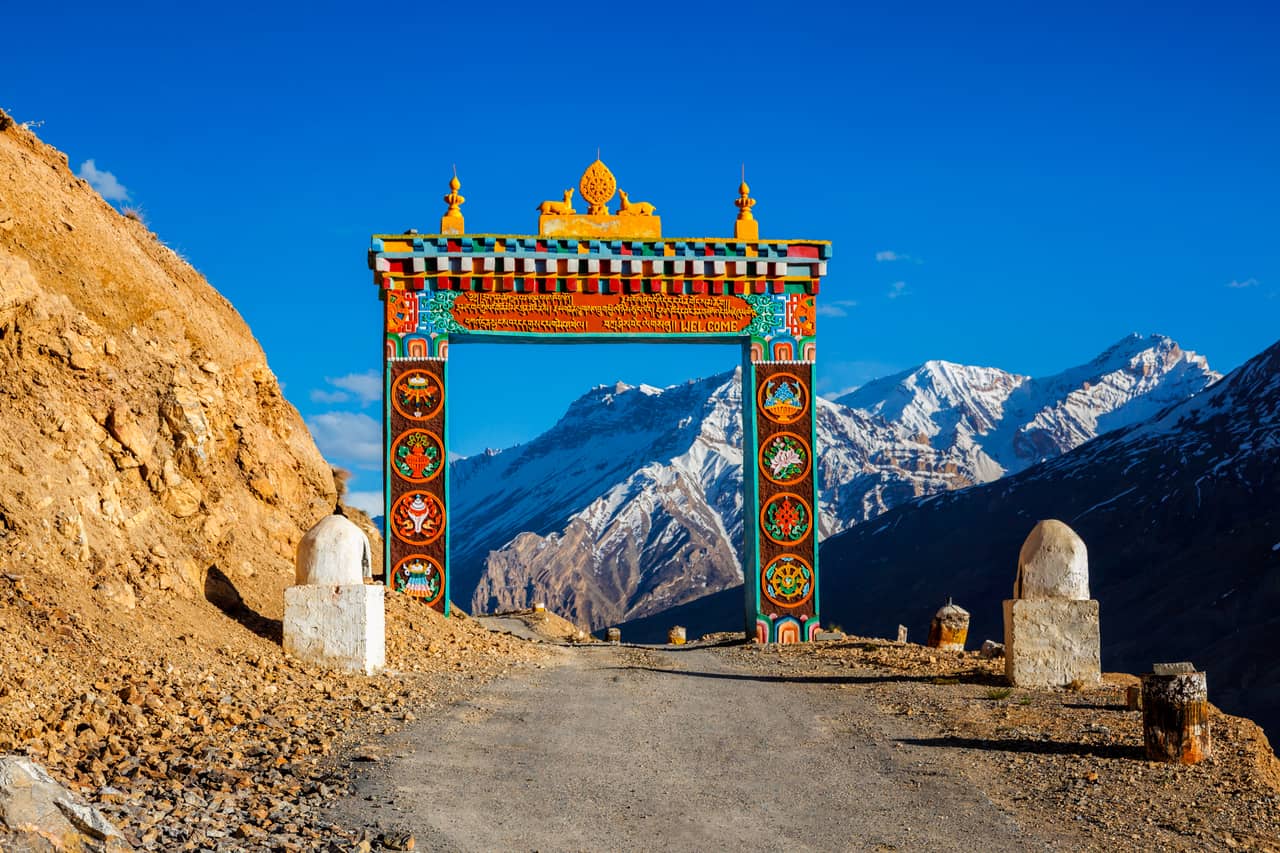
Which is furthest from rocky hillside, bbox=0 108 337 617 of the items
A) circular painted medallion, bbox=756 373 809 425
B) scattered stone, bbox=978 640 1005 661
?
scattered stone, bbox=978 640 1005 661

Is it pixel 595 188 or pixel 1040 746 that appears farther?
pixel 595 188

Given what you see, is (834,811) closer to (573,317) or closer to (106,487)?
(106,487)

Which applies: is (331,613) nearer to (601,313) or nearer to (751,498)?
(601,313)

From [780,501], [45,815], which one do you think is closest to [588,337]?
[780,501]

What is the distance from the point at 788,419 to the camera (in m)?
20.5

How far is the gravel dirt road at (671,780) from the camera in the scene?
→ 703 centimetres

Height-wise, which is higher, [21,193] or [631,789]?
[21,193]

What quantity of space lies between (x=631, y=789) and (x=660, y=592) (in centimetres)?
14341

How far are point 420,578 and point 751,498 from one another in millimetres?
5359

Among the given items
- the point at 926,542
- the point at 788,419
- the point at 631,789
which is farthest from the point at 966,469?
the point at 631,789

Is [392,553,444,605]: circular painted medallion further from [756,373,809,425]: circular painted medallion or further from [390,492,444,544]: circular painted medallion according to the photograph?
[756,373,809,425]: circular painted medallion

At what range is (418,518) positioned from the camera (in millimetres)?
19594

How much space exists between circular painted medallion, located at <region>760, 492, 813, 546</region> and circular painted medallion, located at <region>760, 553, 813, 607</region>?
321 mm

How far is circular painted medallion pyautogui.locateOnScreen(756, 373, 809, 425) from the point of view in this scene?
803 inches
